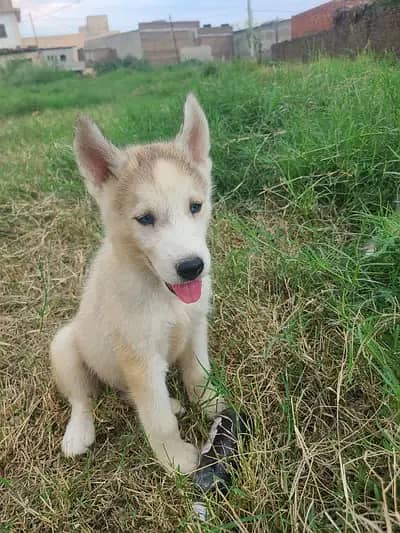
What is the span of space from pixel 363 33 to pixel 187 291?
702 cm

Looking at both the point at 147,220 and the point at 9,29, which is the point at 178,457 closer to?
the point at 147,220

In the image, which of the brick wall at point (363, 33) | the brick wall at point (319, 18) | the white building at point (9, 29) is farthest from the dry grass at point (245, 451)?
the white building at point (9, 29)

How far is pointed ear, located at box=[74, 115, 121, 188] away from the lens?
1996mm

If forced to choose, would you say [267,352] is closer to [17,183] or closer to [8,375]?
[8,375]

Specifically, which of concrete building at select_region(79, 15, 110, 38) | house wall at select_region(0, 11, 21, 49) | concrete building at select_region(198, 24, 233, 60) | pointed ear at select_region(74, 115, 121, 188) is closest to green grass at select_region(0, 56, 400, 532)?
pointed ear at select_region(74, 115, 121, 188)

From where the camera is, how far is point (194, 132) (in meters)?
2.28

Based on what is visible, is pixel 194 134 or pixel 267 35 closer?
pixel 194 134

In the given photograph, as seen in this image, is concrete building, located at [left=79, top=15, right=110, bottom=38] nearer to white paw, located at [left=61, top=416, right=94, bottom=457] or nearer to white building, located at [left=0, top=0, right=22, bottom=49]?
white building, located at [left=0, top=0, right=22, bottom=49]

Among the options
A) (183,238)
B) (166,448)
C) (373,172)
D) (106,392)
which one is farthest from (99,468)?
(373,172)

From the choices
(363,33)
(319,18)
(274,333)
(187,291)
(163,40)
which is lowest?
(274,333)

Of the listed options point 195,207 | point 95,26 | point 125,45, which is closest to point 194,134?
point 195,207

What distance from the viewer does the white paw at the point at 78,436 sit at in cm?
213

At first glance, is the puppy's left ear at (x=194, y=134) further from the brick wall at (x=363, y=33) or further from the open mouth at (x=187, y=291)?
the brick wall at (x=363, y=33)

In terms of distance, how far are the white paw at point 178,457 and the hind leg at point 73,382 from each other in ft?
1.28
